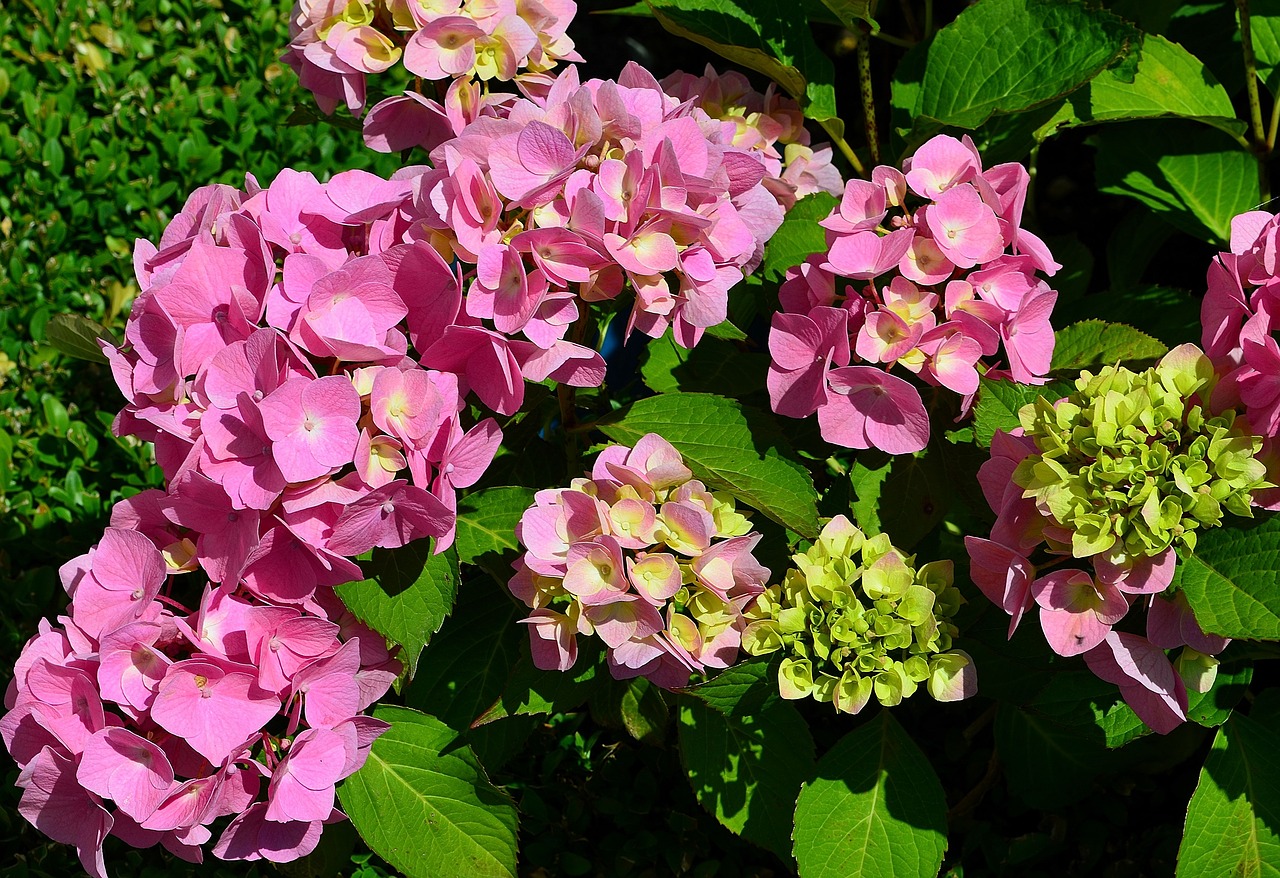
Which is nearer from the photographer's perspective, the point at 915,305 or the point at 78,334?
the point at 915,305

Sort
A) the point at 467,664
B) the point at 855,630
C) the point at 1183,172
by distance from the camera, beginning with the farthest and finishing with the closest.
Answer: the point at 1183,172 < the point at 467,664 < the point at 855,630

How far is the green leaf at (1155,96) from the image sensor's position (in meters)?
1.63

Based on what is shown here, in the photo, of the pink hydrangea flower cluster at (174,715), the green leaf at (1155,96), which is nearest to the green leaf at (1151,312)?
the green leaf at (1155,96)

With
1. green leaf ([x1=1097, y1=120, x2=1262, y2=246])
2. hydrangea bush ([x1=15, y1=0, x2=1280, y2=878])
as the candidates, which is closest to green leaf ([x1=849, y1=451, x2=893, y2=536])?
hydrangea bush ([x1=15, y1=0, x2=1280, y2=878])

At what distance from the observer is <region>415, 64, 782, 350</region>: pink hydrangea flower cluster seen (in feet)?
3.72

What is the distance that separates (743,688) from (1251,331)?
2.18 feet

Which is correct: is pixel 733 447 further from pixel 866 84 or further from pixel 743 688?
pixel 866 84

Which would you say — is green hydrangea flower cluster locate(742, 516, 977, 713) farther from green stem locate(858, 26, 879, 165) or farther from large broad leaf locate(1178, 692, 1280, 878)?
green stem locate(858, 26, 879, 165)

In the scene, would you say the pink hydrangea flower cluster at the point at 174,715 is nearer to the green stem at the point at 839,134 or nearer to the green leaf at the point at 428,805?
the green leaf at the point at 428,805

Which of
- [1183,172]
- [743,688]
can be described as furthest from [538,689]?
[1183,172]

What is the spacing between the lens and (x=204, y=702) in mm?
1104

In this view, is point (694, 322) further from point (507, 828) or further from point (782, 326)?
point (507, 828)

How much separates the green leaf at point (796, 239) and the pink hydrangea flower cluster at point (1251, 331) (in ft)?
1.58

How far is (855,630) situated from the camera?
45.6 inches
